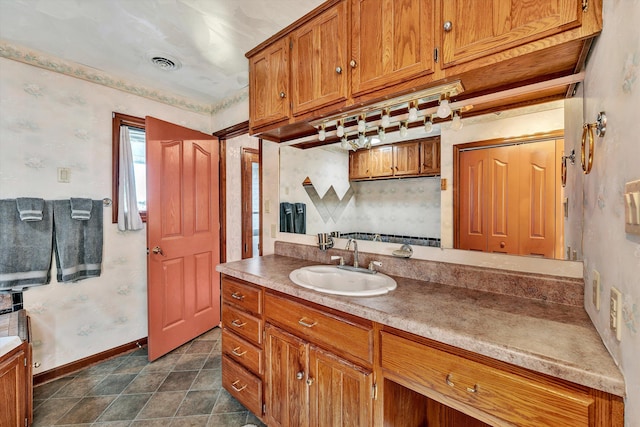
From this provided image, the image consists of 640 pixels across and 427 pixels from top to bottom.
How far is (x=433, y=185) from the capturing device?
141 cm

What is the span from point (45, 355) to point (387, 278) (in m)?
2.57

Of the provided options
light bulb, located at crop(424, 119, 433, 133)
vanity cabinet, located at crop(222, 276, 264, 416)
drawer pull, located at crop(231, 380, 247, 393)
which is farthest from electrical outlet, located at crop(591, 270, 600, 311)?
drawer pull, located at crop(231, 380, 247, 393)

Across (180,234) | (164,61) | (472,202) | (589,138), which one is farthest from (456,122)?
(180,234)

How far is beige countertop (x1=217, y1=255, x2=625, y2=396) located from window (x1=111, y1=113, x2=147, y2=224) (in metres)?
1.82

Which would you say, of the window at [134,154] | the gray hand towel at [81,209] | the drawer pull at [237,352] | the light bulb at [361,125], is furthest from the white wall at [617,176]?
the gray hand towel at [81,209]

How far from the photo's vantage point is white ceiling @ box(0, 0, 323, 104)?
1.51 metres

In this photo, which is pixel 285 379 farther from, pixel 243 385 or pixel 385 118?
pixel 385 118

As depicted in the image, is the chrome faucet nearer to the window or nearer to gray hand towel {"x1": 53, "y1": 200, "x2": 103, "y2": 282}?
the window

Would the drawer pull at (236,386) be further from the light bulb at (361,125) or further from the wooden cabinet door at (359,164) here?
the light bulb at (361,125)

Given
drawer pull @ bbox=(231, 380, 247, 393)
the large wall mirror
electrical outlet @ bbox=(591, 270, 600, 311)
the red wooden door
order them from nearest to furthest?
1. electrical outlet @ bbox=(591, 270, 600, 311)
2. the large wall mirror
3. drawer pull @ bbox=(231, 380, 247, 393)
4. the red wooden door

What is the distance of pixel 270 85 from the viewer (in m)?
1.71

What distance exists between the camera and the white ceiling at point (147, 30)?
151 centimetres

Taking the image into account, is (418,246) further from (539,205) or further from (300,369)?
(300,369)

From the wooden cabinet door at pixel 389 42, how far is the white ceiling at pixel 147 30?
44 cm
